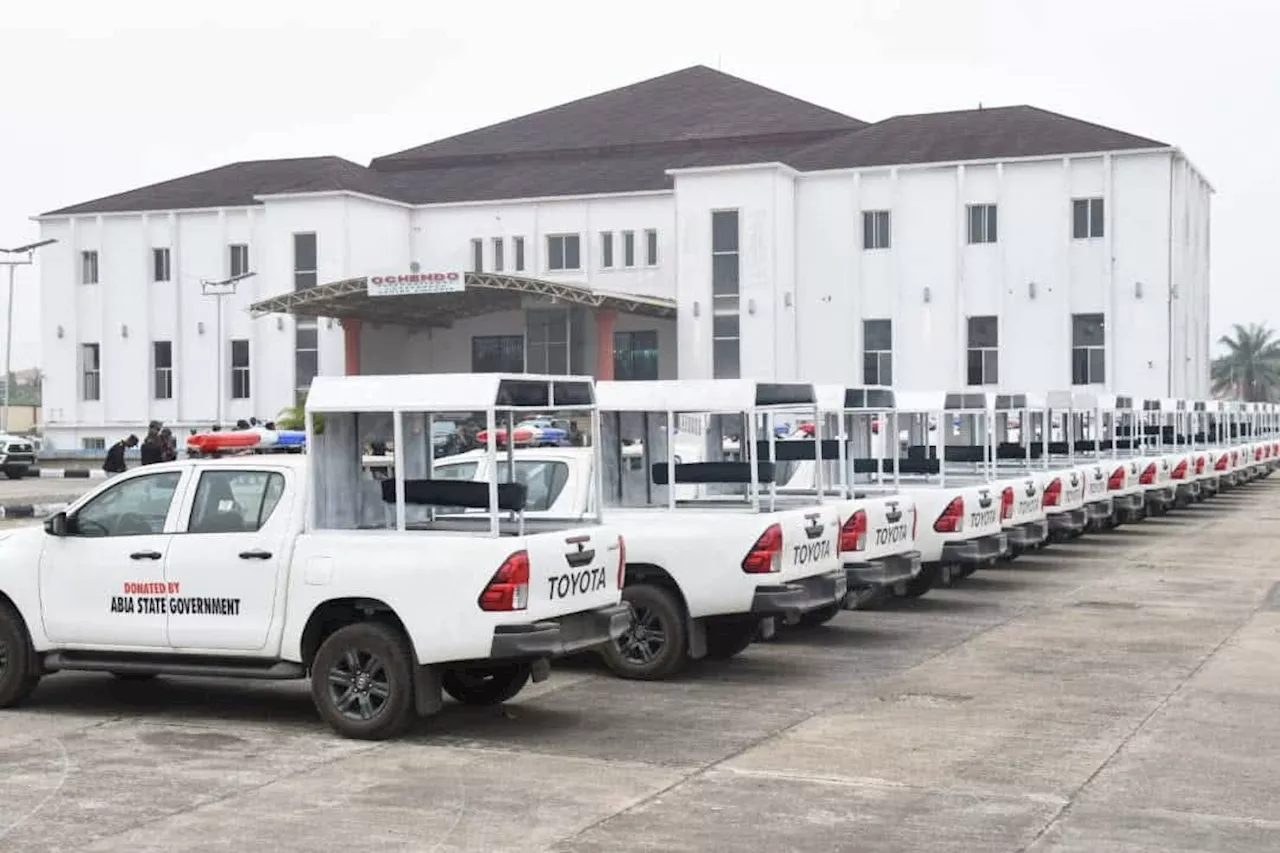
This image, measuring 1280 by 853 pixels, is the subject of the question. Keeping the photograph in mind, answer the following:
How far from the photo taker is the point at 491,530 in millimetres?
9961

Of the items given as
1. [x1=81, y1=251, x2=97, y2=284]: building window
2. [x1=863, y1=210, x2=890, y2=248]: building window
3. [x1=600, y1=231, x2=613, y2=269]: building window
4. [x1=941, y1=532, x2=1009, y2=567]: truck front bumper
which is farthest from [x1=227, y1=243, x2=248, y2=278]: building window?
[x1=941, y1=532, x2=1009, y2=567]: truck front bumper

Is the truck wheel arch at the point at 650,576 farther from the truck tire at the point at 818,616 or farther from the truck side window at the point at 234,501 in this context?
the truck side window at the point at 234,501

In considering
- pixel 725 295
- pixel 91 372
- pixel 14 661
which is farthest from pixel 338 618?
pixel 91 372

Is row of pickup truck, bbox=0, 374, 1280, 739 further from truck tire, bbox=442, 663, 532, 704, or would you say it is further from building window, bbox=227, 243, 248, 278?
building window, bbox=227, 243, 248, 278

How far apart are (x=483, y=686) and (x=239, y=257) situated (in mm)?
56008

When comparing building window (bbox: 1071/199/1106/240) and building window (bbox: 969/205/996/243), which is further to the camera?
building window (bbox: 969/205/996/243)

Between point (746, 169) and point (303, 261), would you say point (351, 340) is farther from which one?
point (746, 169)

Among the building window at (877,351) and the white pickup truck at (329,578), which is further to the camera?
the building window at (877,351)

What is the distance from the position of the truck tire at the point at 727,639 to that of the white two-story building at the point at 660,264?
4160cm

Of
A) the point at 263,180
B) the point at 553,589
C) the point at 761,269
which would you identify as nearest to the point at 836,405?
the point at 553,589

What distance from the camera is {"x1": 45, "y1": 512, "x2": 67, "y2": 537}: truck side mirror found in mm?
10859

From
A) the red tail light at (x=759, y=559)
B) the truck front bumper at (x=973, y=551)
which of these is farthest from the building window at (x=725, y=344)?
the red tail light at (x=759, y=559)

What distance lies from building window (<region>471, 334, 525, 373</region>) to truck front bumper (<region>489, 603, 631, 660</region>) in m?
54.2

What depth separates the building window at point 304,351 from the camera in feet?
209
